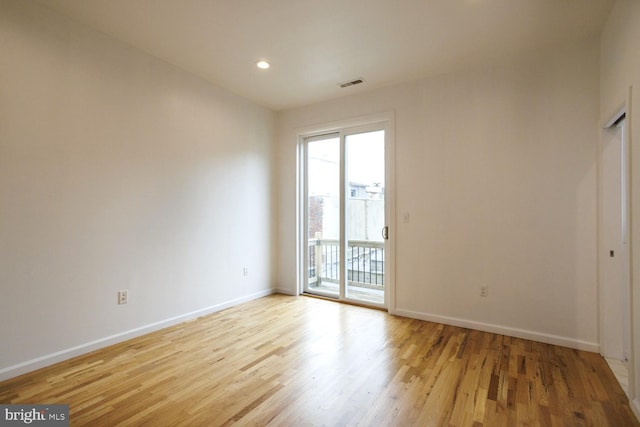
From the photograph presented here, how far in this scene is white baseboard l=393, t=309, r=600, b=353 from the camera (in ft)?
9.00

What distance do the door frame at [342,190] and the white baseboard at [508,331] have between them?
1.12ft

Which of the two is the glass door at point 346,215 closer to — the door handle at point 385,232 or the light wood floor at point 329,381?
the door handle at point 385,232

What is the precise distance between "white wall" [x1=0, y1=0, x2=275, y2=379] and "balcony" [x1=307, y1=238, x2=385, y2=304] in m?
1.26

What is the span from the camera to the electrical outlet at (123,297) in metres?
2.86

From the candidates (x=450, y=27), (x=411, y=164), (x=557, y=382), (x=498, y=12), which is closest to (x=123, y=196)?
(x=411, y=164)

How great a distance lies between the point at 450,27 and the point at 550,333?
2.92 metres

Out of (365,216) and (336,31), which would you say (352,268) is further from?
(336,31)

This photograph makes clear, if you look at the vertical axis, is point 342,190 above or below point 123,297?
above

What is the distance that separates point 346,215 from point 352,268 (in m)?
0.74

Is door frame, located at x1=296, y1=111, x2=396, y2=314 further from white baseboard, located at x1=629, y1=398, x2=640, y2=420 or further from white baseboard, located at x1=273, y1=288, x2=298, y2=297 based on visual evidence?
white baseboard, located at x1=629, y1=398, x2=640, y2=420

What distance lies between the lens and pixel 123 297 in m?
2.88
